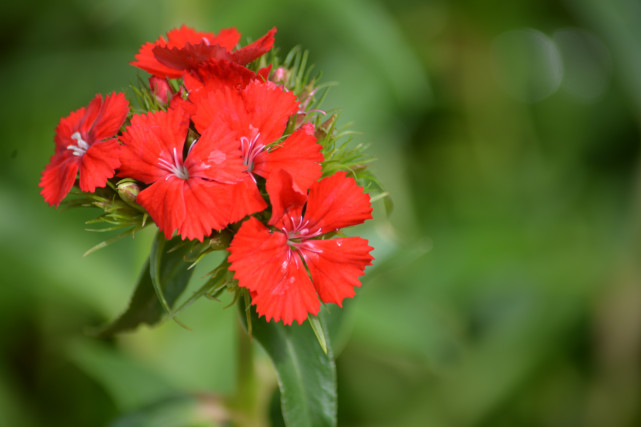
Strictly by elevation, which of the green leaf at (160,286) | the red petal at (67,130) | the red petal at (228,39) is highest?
the red petal at (228,39)

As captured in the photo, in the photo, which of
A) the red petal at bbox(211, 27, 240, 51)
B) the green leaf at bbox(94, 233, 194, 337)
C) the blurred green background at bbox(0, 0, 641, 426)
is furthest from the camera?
the blurred green background at bbox(0, 0, 641, 426)

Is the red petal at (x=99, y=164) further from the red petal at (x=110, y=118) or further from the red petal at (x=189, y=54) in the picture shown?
the red petal at (x=189, y=54)

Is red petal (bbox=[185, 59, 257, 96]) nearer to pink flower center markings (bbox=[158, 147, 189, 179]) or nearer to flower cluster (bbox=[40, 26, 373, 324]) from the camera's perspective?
flower cluster (bbox=[40, 26, 373, 324])

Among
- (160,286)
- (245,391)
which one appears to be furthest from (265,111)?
(245,391)

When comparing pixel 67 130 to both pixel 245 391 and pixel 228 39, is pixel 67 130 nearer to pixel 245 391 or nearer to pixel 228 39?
pixel 228 39

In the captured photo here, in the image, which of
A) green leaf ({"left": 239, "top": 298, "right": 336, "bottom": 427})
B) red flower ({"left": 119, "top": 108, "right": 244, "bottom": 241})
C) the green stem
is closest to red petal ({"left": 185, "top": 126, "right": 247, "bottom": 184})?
red flower ({"left": 119, "top": 108, "right": 244, "bottom": 241})

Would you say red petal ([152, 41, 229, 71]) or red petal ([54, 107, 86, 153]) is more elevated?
red petal ([152, 41, 229, 71])

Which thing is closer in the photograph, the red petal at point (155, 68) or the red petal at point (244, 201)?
the red petal at point (244, 201)

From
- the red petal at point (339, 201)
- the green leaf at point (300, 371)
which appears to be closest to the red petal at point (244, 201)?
the red petal at point (339, 201)
